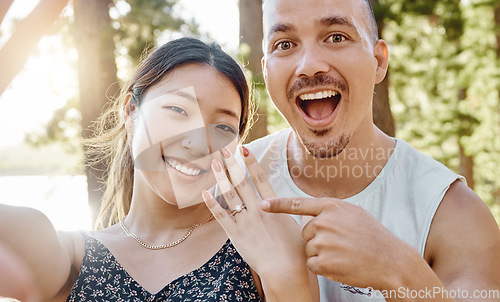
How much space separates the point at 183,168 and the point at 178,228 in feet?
1.47

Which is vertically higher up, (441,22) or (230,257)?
(441,22)

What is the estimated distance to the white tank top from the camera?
7.11ft

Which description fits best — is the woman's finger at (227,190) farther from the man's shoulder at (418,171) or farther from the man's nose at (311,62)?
the man's shoulder at (418,171)

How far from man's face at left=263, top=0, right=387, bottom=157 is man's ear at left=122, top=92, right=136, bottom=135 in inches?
29.2

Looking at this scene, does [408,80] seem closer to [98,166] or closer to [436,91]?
[436,91]

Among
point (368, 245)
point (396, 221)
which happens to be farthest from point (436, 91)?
point (368, 245)

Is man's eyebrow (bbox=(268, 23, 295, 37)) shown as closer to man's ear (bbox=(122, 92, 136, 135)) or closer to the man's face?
the man's face

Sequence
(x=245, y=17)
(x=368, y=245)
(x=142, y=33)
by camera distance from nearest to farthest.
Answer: (x=368, y=245), (x=245, y=17), (x=142, y=33)

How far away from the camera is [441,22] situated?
6.36 meters

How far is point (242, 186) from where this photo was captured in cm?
184

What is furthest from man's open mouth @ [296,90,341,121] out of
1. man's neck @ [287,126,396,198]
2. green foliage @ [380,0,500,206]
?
green foliage @ [380,0,500,206]

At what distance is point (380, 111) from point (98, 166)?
3.04 meters

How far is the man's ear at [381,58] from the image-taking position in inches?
99.4

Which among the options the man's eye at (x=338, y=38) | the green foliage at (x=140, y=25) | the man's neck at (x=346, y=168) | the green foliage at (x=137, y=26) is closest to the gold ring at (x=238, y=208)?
the man's neck at (x=346, y=168)
